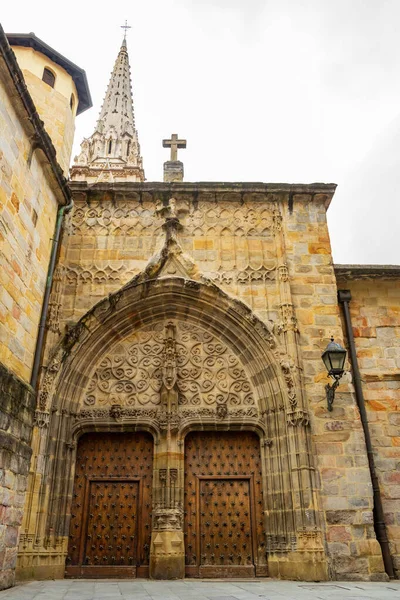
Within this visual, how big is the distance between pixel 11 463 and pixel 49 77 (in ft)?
27.0

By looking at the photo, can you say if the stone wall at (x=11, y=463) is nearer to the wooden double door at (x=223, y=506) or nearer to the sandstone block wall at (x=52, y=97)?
the wooden double door at (x=223, y=506)

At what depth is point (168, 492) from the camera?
26.3ft

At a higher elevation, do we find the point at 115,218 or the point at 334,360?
the point at 115,218

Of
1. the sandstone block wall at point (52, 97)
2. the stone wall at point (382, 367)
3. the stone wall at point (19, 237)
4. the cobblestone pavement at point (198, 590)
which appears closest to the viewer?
the cobblestone pavement at point (198, 590)

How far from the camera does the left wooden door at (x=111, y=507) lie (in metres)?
7.82

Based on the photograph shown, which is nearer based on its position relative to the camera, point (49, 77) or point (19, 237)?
point (19, 237)

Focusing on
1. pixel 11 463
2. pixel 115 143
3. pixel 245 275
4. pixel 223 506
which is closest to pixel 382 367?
pixel 245 275

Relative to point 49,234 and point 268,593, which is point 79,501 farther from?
point 49,234

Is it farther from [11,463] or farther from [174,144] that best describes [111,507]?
[174,144]

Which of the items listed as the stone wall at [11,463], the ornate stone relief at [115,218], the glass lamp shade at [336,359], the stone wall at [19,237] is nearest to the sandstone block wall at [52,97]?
the ornate stone relief at [115,218]

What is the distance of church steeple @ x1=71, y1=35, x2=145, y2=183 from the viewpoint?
3775cm

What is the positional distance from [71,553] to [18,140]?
21.6 feet

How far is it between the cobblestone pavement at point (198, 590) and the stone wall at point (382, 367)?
61.9 inches

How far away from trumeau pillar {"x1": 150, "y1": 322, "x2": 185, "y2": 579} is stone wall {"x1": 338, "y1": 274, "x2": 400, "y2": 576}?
135 inches
